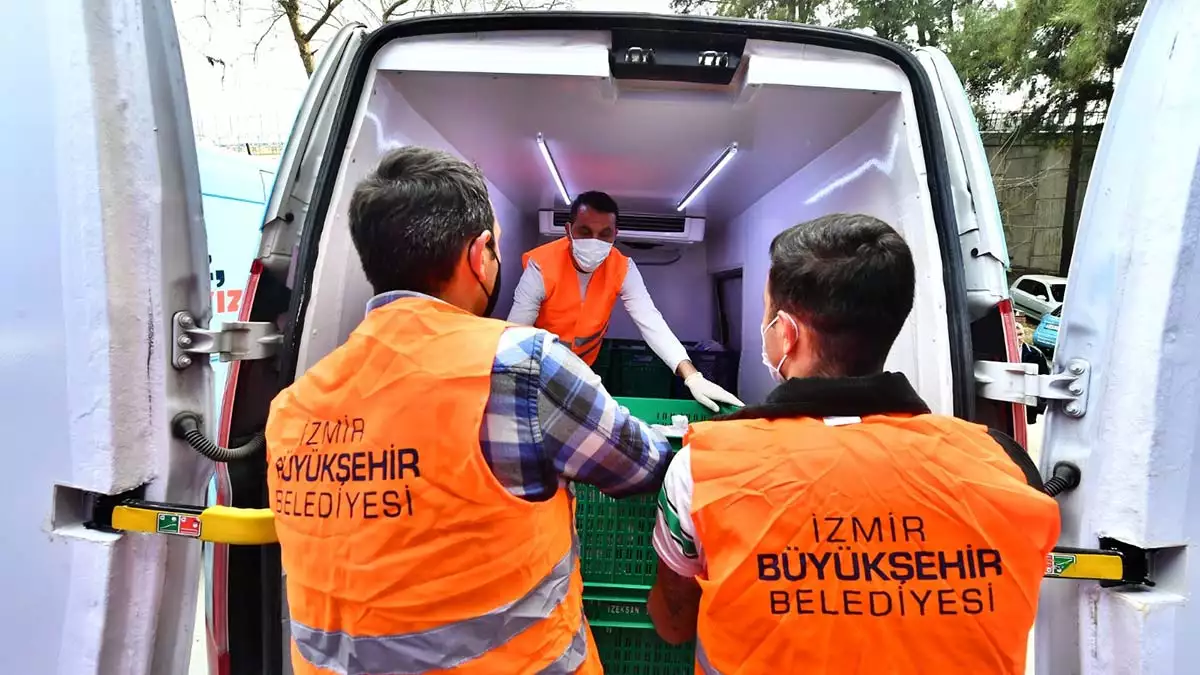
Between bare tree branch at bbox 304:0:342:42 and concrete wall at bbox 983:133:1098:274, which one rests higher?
bare tree branch at bbox 304:0:342:42

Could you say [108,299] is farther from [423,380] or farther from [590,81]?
[590,81]

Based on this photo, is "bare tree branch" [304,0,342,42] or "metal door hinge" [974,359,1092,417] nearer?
"metal door hinge" [974,359,1092,417]

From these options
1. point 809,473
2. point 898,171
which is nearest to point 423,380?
point 809,473

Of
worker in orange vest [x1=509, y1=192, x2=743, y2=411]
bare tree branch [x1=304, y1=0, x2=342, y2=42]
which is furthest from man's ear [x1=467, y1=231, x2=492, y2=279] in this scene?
bare tree branch [x1=304, y1=0, x2=342, y2=42]

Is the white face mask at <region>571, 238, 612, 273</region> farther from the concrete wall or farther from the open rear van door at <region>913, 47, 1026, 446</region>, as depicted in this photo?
the concrete wall

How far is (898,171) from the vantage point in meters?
1.91

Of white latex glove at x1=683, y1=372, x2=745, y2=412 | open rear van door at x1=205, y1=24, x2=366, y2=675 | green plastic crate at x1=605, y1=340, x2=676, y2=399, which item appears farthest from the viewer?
green plastic crate at x1=605, y1=340, x2=676, y2=399

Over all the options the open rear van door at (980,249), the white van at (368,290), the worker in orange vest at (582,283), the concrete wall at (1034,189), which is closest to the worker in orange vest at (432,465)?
the white van at (368,290)

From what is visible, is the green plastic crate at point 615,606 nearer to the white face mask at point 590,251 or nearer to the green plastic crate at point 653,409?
the green plastic crate at point 653,409

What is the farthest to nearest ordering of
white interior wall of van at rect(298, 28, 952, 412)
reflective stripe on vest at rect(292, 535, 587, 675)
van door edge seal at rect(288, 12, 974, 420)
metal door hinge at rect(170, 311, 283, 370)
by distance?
white interior wall of van at rect(298, 28, 952, 412) → van door edge seal at rect(288, 12, 974, 420) → metal door hinge at rect(170, 311, 283, 370) → reflective stripe on vest at rect(292, 535, 587, 675)

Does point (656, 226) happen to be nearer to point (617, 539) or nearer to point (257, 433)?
point (617, 539)

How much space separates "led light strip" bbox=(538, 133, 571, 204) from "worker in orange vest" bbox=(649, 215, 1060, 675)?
2070mm

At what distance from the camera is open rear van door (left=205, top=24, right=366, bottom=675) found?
1.49 meters

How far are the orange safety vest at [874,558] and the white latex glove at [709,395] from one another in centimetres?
135
